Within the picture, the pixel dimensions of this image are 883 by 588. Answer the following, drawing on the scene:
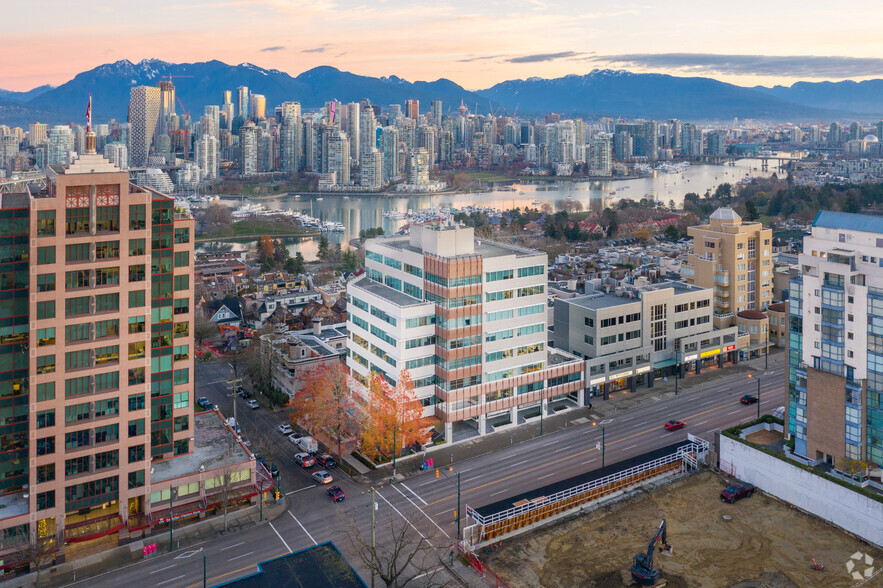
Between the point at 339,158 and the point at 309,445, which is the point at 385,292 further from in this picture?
the point at 339,158

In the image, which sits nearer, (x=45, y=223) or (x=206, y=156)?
(x=45, y=223)

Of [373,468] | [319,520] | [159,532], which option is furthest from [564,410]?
[159,532]

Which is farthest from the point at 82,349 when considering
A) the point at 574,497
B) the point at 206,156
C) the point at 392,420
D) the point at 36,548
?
the point at 206,156

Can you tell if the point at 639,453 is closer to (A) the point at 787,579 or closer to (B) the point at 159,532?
(A) the point at 787,579

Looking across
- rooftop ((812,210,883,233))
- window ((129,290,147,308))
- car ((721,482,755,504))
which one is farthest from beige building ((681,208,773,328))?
window ((129,290,147,308))

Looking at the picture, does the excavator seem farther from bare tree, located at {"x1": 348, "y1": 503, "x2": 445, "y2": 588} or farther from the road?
the road
